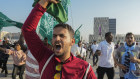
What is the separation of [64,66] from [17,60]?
475cm

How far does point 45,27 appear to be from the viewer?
8.61m

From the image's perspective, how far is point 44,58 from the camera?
5.84 feet

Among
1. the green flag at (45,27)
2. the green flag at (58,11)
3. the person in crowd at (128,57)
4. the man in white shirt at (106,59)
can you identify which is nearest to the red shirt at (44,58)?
the green flag at (58,11)

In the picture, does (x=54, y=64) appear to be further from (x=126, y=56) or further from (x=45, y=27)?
(x=45, y=27)

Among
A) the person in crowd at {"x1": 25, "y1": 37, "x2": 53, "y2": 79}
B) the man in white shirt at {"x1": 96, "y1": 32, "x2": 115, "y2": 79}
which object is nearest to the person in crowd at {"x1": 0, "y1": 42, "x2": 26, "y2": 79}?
the man in white shirt at {"x1": 96, "y1": 32, "x2": 115, "y2": 79}

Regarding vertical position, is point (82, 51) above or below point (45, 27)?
below

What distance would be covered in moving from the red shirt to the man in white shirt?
3.50 meters

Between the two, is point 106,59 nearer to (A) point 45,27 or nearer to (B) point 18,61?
(B) point 18,61

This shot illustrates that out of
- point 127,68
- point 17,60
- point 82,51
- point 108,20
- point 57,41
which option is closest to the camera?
point 57,41

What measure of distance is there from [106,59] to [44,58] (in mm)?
3645

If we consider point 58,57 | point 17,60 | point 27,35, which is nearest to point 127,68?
point 58,57

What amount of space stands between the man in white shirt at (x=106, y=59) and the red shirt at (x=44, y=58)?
3498mm

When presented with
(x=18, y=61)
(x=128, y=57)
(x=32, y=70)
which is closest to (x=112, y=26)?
(x=18, y=61)

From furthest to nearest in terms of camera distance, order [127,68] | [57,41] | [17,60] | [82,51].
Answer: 1. [82,51]
2. [17,60]
3. [127,68]
4. [57,41]
